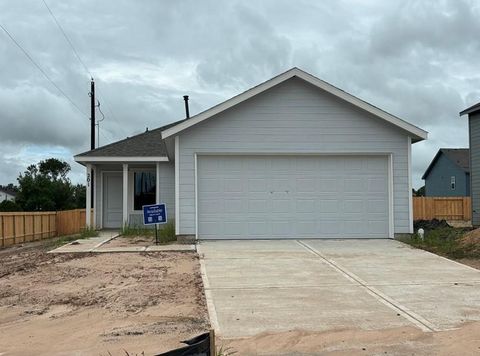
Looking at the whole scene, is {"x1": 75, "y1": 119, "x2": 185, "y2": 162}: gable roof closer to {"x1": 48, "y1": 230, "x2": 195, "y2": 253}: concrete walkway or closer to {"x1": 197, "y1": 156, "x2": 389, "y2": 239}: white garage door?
{"x1": 197, "y1": 156, "x2": 389, "y2": 239}: white garage door

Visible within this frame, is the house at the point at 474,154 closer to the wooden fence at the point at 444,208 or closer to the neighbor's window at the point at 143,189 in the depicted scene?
the wooden fence at the point at 444,208

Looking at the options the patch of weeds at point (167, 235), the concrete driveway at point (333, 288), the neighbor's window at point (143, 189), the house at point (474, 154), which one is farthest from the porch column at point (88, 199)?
the house at point (474, 154)

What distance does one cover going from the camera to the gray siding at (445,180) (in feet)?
138

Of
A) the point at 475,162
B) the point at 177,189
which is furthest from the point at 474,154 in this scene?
the point at 177,189

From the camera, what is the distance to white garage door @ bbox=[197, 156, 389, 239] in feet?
50.3

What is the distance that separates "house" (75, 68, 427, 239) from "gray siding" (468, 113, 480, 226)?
7.49 metres

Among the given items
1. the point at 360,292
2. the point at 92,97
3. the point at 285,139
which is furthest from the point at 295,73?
the point at 92,97

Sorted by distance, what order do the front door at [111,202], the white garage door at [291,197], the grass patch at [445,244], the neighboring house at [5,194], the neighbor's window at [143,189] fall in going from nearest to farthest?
the grass patch at [445,244] → the white garage door at [291,197] → the neighbor's window at [143,189] → the front door at [111,202] → the neighboring house at [5,194]

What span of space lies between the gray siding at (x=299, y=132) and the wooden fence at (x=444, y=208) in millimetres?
17451

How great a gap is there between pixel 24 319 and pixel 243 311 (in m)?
2.98

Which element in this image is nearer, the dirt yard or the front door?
the dirt yard

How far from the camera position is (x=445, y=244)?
554 inches

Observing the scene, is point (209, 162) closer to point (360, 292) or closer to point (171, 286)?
point (171, 286)

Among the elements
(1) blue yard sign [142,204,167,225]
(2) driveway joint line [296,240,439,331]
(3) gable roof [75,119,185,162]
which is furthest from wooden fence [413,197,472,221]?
(2) driveway joint line [296,240,439,331]
